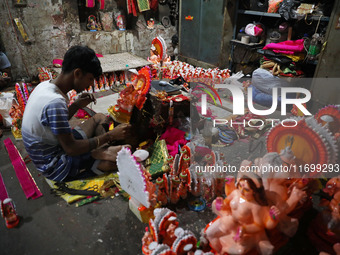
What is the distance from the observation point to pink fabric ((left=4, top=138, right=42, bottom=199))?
2.37 meters

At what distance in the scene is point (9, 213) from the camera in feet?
6.57

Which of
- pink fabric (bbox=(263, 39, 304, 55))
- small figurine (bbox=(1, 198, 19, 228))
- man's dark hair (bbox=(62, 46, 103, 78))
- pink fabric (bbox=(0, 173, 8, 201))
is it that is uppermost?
man's dark hair (bbox=(62, 46, 103, 78))

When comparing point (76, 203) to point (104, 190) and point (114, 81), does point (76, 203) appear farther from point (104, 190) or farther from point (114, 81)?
point (114, 81)

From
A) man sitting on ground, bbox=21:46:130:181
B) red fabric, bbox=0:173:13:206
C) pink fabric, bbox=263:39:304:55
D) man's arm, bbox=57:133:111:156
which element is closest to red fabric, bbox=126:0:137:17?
pink fabric, bbox=263:39:304:55

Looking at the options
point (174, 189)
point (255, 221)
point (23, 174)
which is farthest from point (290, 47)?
point (23, 174)

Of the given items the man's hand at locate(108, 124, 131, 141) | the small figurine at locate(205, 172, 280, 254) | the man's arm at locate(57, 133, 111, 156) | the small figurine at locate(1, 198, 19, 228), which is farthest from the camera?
the man's hand at locate(108, 124, 131, 141)

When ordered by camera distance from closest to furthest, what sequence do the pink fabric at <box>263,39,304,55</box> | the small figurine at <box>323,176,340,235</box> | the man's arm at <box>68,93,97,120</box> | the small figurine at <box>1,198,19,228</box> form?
the small figurine at <box>323,176,340,235</box> < the small figurine at <box>1,198,19,228</box> < the man's arm at <box>68,93,97,120</box> < the pink fabric at <box>263,39,304,55</box>

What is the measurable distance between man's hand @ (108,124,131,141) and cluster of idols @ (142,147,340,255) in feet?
2.86

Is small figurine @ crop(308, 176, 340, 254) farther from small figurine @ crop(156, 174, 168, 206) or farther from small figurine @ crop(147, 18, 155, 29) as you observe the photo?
small figurine @ crop(147, 18, 155, 29)

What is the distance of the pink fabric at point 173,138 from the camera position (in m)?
3.00

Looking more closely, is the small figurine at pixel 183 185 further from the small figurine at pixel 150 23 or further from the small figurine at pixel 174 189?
the small figurine at pixel 150 23

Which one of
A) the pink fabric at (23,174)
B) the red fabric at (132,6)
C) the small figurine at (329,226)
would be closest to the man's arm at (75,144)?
the pink fabric at (23,174)

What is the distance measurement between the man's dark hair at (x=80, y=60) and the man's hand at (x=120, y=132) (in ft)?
2.14

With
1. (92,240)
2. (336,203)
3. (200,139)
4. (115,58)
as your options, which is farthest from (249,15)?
(92,240)
